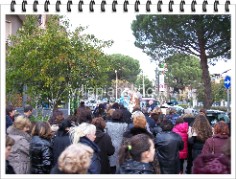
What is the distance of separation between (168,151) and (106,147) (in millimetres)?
954

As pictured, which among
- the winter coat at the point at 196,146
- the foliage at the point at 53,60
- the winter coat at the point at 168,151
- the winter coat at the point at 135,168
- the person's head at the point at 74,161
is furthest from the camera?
the foliage at the point at 53,60

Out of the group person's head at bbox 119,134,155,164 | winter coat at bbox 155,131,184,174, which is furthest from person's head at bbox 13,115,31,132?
person's head at bbox 119,134,155,164

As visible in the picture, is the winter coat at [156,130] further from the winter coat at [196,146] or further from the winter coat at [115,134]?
the winter coat at [196,146]

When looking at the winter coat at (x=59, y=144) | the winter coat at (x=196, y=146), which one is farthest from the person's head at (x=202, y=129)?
the winter coat at (x=59, y=144)

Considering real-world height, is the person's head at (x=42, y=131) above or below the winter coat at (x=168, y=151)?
above

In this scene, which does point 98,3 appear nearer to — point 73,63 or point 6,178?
point 6,178

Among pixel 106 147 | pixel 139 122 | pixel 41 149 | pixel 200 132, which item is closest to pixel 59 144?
pixel 41 149

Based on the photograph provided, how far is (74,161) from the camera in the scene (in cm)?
358

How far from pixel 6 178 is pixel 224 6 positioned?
1875 millimetres

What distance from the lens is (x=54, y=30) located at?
16.5 m

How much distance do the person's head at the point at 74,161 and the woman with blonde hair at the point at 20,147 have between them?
2692mm

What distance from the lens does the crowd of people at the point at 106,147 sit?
146 inches

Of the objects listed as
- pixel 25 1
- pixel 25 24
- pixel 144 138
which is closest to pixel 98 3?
pixel 25 1

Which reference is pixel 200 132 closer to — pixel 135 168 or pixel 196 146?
pixel 196 146
